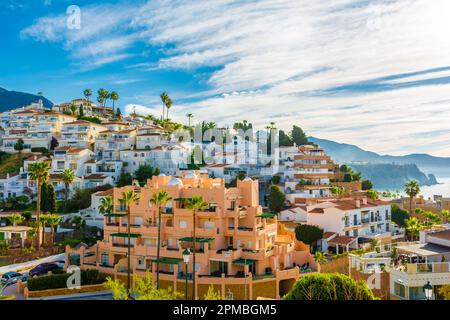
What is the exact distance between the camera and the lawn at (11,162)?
5509 cm

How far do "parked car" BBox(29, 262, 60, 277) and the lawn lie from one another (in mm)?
29084

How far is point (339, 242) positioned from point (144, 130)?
3719 centimetres

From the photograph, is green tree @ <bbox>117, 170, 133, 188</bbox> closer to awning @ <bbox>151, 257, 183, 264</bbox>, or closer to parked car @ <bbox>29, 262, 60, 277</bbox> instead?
parked car @ <bbox>29, 262, 60, 277</bbox>

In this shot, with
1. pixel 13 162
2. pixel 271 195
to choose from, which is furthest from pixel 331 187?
pixel 13 162

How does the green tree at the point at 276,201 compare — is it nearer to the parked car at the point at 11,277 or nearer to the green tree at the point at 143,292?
the parked car at the point at 11,277

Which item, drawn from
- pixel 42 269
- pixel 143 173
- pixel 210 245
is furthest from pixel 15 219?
pixel 210 245

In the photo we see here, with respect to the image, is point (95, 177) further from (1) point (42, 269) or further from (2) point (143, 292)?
(2) point (143, 292)

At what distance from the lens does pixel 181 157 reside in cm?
5731

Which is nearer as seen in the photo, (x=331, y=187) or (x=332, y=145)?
(x=331, y=187)

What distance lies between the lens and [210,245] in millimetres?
26719

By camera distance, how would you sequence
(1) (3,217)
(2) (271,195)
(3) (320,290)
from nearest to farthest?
(3) (320,290), (1) (3,217), (2) (271,195)

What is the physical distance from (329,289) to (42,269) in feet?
75.5

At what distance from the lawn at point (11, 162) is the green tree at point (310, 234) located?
38514 mm
